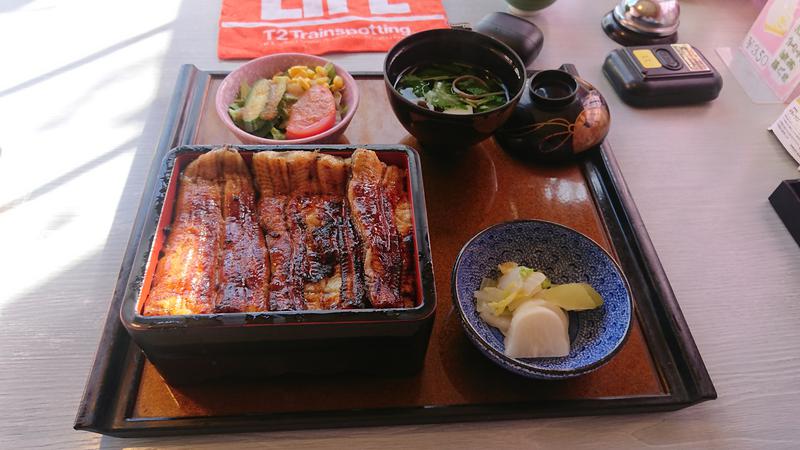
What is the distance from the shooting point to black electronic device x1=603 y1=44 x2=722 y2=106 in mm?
1810

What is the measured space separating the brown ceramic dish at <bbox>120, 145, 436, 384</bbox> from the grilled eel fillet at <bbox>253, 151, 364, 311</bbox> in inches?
3.1

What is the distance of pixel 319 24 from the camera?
2.01m

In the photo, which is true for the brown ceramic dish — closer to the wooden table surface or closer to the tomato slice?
the wooden table surface

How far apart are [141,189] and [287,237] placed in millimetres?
625

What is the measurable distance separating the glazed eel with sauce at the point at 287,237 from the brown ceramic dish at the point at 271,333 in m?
0.04

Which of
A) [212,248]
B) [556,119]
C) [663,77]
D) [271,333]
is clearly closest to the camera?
[271,333]

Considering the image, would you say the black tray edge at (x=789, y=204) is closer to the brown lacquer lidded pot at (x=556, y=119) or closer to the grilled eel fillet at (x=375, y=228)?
the brown lacquer lidded pot at (x=556, y=119)

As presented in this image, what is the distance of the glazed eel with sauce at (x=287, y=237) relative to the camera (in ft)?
3.11

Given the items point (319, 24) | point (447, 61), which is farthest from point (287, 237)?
point (319, 24)

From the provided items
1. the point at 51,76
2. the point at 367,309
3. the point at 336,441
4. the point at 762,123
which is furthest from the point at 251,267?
the point at 762,123

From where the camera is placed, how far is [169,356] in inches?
36.2

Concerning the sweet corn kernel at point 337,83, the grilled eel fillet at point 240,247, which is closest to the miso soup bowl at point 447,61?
the sweet corn kernel at point 337,83

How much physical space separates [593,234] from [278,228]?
0.82 m

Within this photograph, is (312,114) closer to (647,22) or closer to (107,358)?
(107,358)
